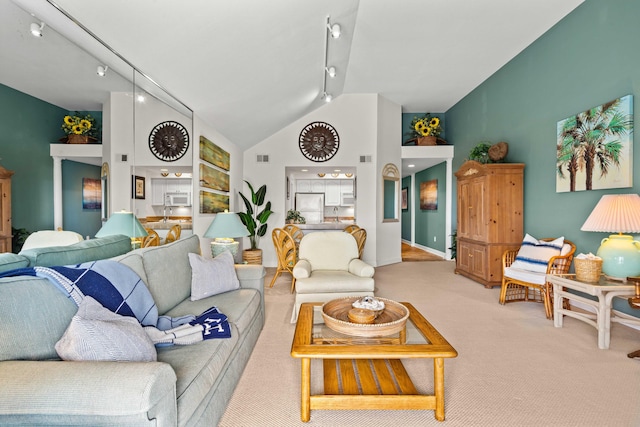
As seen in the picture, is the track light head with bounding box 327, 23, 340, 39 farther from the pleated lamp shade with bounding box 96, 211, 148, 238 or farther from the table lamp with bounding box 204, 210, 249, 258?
the pleated lamp shade with bounding box 96, 211, 148, 238

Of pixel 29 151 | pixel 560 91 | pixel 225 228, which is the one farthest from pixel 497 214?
pixel 29 151

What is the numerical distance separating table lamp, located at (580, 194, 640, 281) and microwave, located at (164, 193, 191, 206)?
4.11 meters

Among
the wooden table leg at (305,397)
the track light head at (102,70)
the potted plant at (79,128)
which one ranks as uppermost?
the track light head at (102,70)

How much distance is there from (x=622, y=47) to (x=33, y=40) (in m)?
4.92

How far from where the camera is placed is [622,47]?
3.26 metres

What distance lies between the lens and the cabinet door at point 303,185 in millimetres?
8414

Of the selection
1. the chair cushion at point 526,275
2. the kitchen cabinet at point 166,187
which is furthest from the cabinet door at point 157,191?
the chair cushion at point 526,275

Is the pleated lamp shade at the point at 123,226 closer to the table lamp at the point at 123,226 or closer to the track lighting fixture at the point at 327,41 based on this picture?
the table lamp at the point at 123,226

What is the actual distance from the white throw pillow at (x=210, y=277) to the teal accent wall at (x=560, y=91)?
3823mm

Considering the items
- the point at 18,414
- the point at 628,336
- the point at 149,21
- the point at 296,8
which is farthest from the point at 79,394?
the point at 628,336

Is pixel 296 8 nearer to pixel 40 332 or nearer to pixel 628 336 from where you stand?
pixel 40 332

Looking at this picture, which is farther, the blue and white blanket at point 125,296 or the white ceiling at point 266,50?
the white ceiling at point 266,50

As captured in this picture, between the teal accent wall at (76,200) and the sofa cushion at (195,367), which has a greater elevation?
the teal accent wall at (76,200)

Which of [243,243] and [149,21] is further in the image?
[243,243]
